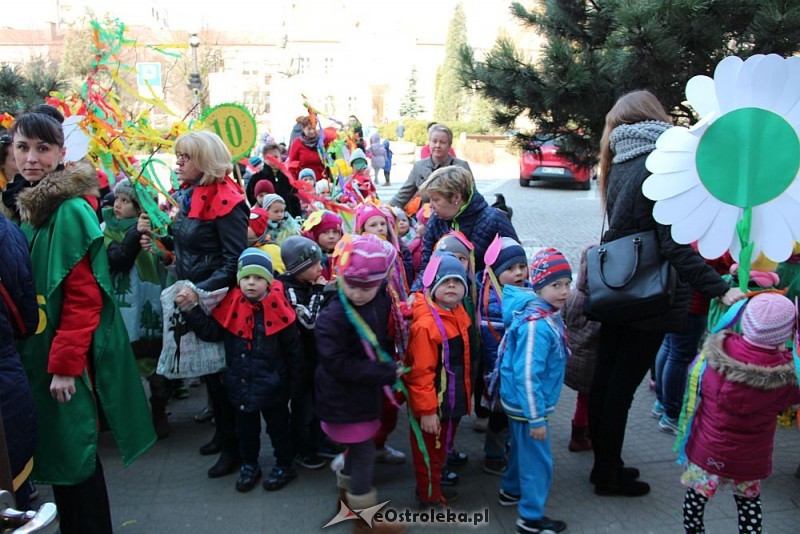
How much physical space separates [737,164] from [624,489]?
178cm

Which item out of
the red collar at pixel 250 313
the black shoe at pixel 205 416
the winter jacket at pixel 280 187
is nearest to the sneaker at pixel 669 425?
the red collar at pixel 250 313

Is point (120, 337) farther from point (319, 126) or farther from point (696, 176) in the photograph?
point (319, 126)

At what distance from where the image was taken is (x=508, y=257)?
124 inches

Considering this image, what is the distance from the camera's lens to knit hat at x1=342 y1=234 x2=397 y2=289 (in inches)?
101

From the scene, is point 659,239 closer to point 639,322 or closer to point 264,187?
point 639,322

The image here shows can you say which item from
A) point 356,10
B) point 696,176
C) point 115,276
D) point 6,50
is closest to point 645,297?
point 696,176

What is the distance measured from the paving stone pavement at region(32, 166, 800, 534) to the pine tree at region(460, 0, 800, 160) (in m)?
2.15

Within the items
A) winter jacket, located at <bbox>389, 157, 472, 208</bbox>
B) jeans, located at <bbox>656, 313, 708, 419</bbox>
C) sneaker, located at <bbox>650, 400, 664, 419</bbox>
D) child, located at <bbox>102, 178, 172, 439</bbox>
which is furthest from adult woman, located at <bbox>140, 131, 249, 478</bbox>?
sneaker, located at <bbox>650, 400, 664, 419</bbox>

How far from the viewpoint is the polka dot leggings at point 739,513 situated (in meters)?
2.60

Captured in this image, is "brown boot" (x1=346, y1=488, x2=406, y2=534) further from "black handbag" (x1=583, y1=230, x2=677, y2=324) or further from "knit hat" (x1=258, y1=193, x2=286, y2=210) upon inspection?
"knit hat" (x1=258, y1=193, x2=286, y2=210)

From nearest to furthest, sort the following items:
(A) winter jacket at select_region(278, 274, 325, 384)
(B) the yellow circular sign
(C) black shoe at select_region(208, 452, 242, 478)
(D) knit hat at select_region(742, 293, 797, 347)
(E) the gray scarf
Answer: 1. (D) knit hat at select_region(742, 293, 797, 347)
2. (E) the gray scarf
3. (A) winter jacket at select_region(278, 274, 325, 384)
4. (C) black shoe at select_region(208, 452, 242, 478)
5. (B) the yellow circular sign

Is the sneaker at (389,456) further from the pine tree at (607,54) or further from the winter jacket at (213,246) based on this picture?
the pine tree at (607,54)

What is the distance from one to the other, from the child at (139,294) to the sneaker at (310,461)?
1.01 meters

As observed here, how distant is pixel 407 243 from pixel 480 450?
1.72m
